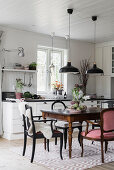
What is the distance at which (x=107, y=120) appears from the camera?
13.2 ft

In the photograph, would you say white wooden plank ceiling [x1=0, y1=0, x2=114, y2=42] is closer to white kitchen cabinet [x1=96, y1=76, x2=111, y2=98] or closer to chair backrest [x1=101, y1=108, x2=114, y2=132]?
white kitchen cabinet [x1=96, y1=76, x2=111, y2=98]

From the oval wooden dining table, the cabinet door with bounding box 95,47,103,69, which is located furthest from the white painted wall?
the oval wooden dining table

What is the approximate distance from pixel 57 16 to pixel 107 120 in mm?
2408

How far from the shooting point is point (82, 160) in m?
4.12

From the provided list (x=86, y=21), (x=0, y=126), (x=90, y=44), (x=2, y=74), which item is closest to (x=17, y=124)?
(x=0, y=126)

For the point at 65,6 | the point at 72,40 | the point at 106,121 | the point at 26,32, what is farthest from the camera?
the point at 72,40

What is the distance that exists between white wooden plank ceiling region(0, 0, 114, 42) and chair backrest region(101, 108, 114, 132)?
1.84 m

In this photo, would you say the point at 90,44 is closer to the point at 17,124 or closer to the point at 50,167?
the point at 17,124

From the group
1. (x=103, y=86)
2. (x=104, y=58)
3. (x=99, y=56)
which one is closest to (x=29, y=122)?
(x=103, y=86)

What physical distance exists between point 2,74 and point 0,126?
1.20 meters

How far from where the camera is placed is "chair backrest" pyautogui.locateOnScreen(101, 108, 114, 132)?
3.99 m

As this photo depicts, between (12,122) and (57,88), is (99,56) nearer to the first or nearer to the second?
(57,88)

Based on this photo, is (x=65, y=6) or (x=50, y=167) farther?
(x=65, y=6)

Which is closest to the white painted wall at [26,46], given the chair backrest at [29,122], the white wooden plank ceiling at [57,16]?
the white wooden plank ceiling at [57,16]
